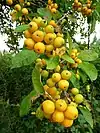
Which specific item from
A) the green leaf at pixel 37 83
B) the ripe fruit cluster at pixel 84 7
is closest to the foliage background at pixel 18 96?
the ripe fruit cluster at pixel 84 7

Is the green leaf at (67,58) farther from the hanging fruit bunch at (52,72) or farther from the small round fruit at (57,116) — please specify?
the small round fruit at (57,116)

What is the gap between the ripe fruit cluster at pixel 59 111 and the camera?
3.82 ft

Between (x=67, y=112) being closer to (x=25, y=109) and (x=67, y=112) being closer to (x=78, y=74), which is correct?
Result: (x=25, y=109)

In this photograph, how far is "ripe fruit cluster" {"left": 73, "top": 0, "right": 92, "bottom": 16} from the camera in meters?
2.15

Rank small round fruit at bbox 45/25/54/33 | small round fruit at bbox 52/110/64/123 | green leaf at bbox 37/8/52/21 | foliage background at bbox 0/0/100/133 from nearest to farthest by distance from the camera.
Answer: small round fruit at bbox 52/110/64/123, small round fruit at bbox 45/25/54/33, green leaf at bbox 37/8/52/21, foliage background at bbox 0/0/100/133

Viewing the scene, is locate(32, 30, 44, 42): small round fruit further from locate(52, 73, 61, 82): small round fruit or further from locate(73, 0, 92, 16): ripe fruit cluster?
locate(73, 0, 92, 16): ripe fruit cluster

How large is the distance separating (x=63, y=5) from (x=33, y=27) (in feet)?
4.08

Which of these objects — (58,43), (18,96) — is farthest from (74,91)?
(18,96)

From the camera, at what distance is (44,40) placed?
124 cm

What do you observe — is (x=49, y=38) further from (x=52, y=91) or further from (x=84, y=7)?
(x=84, y=7)

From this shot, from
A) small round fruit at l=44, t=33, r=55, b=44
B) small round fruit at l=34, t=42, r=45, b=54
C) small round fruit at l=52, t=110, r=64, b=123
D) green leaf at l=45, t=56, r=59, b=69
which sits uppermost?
small round fruit at l=44, t=33, r=55, b=44

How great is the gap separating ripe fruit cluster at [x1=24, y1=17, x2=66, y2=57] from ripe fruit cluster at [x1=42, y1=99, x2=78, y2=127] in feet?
0.58

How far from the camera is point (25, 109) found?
135 cm

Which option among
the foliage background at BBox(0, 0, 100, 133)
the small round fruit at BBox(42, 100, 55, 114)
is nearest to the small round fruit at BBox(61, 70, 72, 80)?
the small round fruit at BBox(42, 100, 55, 114)
